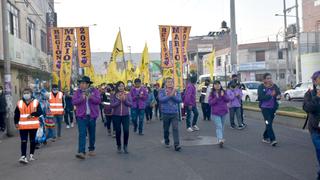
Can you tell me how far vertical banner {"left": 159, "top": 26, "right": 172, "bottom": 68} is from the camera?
20.0 meters

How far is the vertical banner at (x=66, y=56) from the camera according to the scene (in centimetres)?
1986

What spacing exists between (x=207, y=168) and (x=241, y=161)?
94cm

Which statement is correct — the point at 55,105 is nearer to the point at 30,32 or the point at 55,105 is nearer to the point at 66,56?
the point at 66,56

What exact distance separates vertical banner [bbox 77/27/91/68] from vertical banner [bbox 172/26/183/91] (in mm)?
3832

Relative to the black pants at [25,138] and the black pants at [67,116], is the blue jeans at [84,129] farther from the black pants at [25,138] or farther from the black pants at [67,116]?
the black pants at [67,116]

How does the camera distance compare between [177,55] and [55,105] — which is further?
[177,55]

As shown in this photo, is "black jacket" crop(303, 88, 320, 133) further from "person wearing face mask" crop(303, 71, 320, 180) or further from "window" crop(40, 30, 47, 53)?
"window" crop(40, 30, 47, 53)

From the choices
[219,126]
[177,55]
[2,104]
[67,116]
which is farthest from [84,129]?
[177,55]

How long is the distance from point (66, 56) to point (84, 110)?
35.1ft

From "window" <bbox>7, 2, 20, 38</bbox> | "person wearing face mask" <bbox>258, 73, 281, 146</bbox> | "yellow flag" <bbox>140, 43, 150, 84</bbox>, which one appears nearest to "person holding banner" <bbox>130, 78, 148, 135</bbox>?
"person wearing face mask" <bbox>258, 73, 281, 146</bbox>

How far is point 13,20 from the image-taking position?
26.3 m

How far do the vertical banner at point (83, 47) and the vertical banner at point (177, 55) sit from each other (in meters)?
3.83

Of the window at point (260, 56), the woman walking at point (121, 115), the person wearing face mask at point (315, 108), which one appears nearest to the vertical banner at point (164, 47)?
the woman walking at point (121, 115)

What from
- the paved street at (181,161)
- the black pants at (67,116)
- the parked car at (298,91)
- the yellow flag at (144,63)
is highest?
the yellow flag at (144,63)
